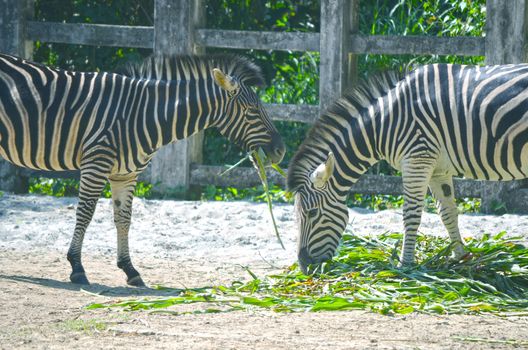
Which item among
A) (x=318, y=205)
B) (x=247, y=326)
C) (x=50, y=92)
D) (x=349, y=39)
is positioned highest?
(x=349, y=39)

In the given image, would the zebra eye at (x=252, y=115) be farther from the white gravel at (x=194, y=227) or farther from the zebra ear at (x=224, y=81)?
the white gravel at (x=194, y=227)

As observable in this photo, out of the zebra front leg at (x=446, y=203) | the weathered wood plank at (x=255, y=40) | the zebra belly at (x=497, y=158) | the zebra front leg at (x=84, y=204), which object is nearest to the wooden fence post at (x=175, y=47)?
the weathered wood plank at (x=255, y=40)

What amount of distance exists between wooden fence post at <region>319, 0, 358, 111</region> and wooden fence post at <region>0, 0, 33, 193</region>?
363cm

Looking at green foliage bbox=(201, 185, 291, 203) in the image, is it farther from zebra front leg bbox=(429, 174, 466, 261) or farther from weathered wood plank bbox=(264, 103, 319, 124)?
zebra front leg bbox=(429, 174, 466, 261)

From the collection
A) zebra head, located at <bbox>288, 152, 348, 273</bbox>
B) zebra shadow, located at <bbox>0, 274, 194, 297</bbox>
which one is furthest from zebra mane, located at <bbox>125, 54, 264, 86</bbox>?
zebra shadow, located at <bbox>0, 274, 194, 297</bbox>

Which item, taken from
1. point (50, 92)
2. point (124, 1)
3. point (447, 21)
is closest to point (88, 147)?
point (50, 92)

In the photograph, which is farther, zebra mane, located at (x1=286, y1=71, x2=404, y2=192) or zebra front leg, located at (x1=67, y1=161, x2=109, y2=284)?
zebra mane, located at (x1=286, y1=71, x2=404, y2=192)

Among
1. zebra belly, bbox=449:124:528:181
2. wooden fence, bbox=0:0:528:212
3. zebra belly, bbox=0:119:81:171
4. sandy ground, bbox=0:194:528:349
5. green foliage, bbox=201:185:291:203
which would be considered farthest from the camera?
green foliage, bbox=201:185:291:203

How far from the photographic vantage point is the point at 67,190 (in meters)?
11.7

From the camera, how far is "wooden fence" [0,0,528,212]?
32.3ft

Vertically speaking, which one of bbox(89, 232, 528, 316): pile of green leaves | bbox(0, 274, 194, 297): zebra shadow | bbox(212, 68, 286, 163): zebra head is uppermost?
bbox(212, 68, 286, 163): zebra head

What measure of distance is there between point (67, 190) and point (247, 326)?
6545 mm

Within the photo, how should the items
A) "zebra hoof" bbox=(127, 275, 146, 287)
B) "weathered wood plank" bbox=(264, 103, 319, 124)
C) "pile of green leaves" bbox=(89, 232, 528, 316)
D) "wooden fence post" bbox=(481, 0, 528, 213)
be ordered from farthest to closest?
1. "weathered wood plank" bbox=(264, 103, 319, 124)
2. "wooden fence post" bbox=(481, 0, 528, 213)
3. "zebra hoof" bbox=(127, 275, 146, 287)
4. "pile of green leaves" bbox=(89, 232, 528, 316)

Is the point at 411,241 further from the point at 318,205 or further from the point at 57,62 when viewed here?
the point at 57,62
